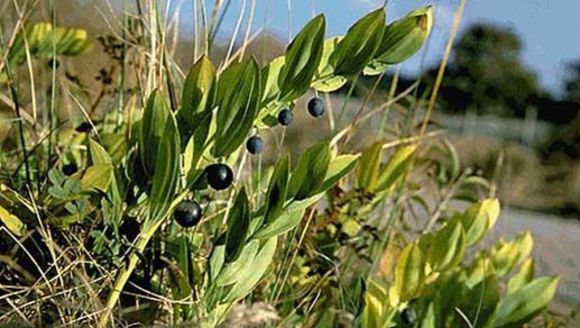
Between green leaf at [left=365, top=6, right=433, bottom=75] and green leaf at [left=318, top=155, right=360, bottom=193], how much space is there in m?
0.07

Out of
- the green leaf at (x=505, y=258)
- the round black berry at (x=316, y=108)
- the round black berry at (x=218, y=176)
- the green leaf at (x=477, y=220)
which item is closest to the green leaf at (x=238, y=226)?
the round black berry at (x=218, y=176)

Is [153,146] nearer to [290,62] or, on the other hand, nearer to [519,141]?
[290,62]

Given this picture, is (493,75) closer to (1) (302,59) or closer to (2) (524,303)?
(2) (524,303)

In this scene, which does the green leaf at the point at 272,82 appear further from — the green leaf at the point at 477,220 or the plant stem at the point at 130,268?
the green leaf at the point at 477,220

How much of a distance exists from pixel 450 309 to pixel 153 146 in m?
0.41

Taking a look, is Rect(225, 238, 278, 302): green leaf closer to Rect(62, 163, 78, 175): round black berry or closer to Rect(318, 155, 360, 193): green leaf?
Rect(318, 155, 360, 193): green leaf

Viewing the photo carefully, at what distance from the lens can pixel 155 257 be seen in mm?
874

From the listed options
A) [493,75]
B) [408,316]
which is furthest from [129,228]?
[493,75]

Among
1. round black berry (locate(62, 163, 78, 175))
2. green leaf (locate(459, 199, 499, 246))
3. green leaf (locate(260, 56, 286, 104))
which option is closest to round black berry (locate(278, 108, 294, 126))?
green leaf (locate(260, 56, 286, 104))

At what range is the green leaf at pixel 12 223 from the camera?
2.71 ft

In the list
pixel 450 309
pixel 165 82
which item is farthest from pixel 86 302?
pixel 450 309

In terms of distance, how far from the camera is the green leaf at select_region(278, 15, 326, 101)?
2.58 ft

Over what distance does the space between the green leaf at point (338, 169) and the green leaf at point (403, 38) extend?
0.07 metres

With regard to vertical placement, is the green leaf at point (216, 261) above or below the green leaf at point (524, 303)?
above
